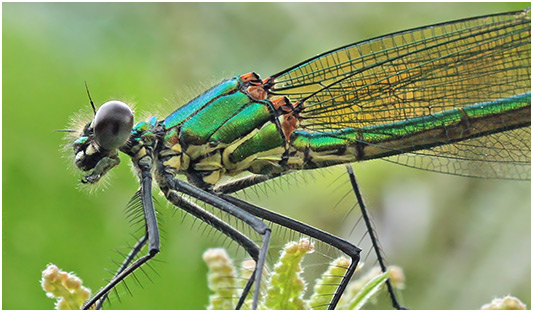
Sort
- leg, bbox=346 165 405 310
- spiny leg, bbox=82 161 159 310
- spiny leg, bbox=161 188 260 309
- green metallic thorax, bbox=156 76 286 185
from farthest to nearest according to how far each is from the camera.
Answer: leg, bbox=346 165 405 310, green metallic thorax, bbox=156 76 286 185, spiny leg, bbox=161 188 260 309, spiny leg, bbox=82 161 159 310

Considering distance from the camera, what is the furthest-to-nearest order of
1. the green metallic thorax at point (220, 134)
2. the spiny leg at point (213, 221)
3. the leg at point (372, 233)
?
the leg at point (372, 233) < the green metallic thorax at point (220, 134) < the spiny leg at point (213, 221)

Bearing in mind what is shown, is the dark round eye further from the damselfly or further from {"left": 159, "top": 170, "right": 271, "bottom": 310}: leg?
{"left": 159, "top": 170, "right": 271, "bottom": 310}: leg

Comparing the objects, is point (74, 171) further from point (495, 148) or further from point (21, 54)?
point (495, 148)

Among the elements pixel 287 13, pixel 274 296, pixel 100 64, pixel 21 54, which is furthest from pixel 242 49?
pixel 274 296

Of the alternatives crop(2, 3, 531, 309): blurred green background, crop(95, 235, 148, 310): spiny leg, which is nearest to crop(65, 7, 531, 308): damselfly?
crop(95, 235, 148, 310): spiny leg

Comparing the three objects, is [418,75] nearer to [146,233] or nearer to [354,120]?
[354,120]

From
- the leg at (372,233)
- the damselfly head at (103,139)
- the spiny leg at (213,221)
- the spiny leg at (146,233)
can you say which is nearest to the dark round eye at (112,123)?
the damselfly head at (103,139)

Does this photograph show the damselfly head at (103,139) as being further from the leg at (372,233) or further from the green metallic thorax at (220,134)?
the leg at (372,233)
